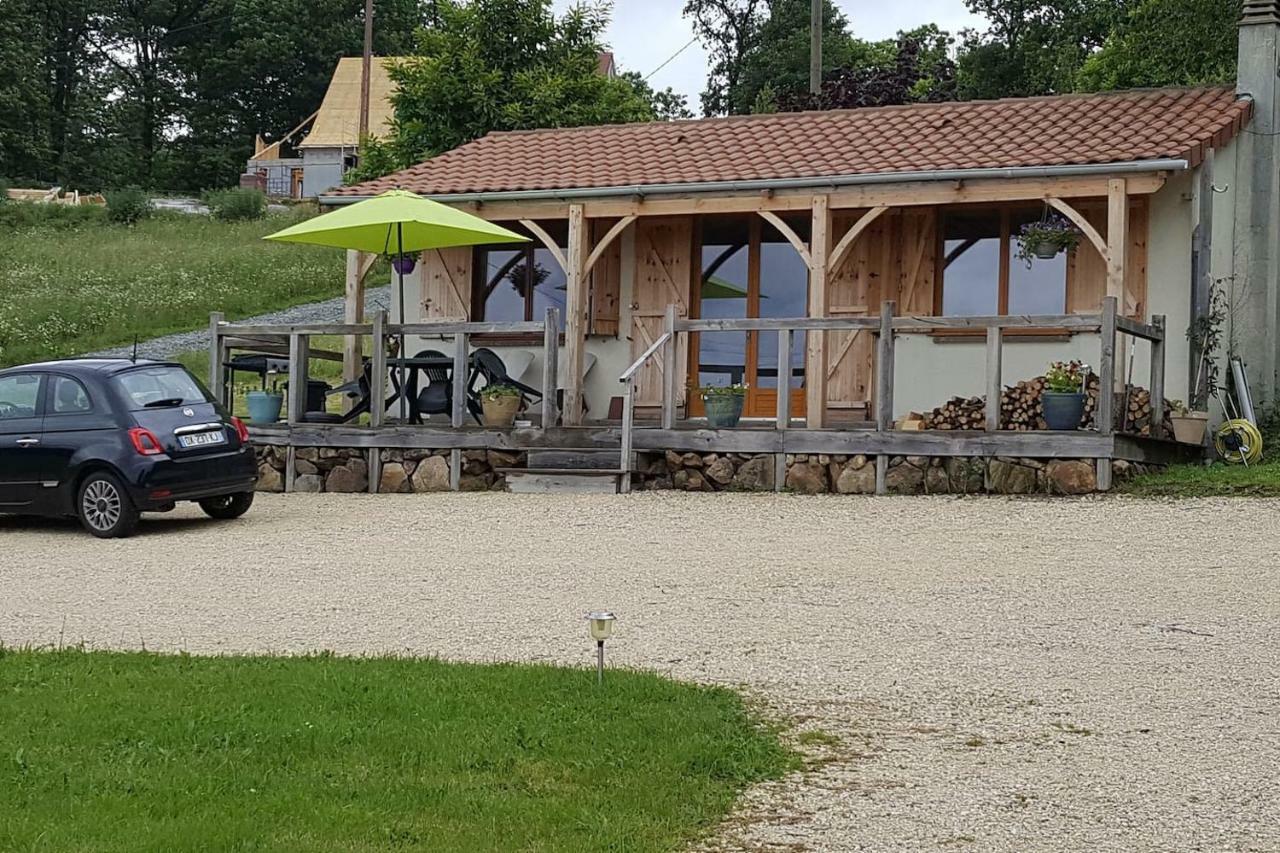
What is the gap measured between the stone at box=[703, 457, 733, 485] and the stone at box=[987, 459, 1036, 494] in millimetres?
2331

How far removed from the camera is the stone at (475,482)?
621 inches

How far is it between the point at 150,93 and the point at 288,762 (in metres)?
65.0

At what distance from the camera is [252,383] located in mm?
25609

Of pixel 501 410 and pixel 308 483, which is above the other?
pixel 501 410

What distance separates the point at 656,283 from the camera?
17766 millimetres

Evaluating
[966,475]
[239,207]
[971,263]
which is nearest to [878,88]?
[971,263]

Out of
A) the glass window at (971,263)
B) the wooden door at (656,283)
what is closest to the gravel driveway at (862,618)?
the wooden door at (656,283)

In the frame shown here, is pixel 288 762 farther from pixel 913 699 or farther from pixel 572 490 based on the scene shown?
pixel 572 490

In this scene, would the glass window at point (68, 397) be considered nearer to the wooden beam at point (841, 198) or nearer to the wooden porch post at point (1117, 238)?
the wooden beam at point (841, 198)

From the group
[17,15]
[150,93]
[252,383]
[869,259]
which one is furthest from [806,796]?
[150,93]

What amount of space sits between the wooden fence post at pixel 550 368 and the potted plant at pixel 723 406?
143 centimetres

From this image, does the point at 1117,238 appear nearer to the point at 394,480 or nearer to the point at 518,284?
the point at 518,284

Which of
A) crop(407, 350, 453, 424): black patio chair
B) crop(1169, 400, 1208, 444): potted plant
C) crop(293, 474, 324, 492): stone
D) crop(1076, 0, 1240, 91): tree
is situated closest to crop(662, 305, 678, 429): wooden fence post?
crop(407, 350, 453, 424): black patio chair

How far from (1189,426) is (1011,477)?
2.02m
